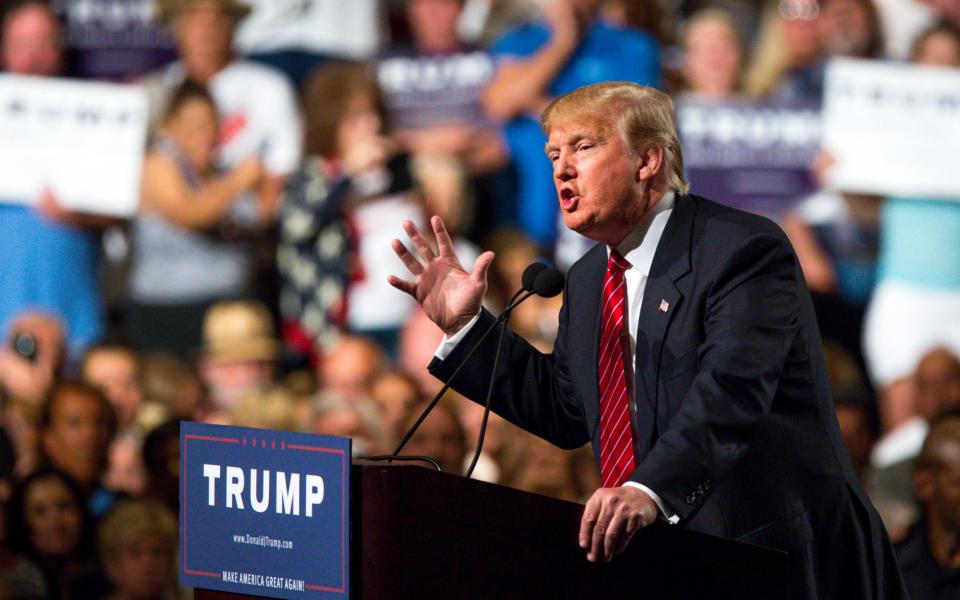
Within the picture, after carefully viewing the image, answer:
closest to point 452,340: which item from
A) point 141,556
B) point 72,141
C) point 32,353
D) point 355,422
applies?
point 141,556

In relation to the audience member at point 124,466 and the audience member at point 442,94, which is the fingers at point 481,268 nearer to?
the audience member at point 124,466

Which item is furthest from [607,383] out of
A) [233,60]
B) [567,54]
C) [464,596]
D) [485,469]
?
[233,60]

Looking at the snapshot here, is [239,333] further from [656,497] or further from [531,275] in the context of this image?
[656,497]

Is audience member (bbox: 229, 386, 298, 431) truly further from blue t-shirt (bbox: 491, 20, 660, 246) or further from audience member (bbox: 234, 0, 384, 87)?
audience member (bbox: 234, 0, 384, 87)

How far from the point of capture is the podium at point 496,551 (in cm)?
204

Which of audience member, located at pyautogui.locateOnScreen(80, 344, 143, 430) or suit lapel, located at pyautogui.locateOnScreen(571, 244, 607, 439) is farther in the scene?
audience member, located at pyautogui.locateOnScreen(80, 344, 143, 430)

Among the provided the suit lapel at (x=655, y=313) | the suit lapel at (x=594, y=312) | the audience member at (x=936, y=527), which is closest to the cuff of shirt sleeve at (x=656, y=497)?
the suit lapel at (x=655, y=313)

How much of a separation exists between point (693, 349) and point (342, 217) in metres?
4.47

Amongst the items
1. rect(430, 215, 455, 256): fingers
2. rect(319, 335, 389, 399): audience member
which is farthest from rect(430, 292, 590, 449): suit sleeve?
rect(319, 335, 389, 399): audience member

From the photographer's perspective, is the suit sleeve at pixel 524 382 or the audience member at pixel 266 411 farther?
the audience member at pixel 266 411

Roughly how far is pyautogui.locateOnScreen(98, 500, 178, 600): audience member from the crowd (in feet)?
1.35

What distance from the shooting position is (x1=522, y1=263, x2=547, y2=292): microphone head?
2375 mm

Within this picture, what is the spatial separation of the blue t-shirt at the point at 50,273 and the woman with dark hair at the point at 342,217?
99cm

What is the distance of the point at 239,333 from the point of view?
655cm
